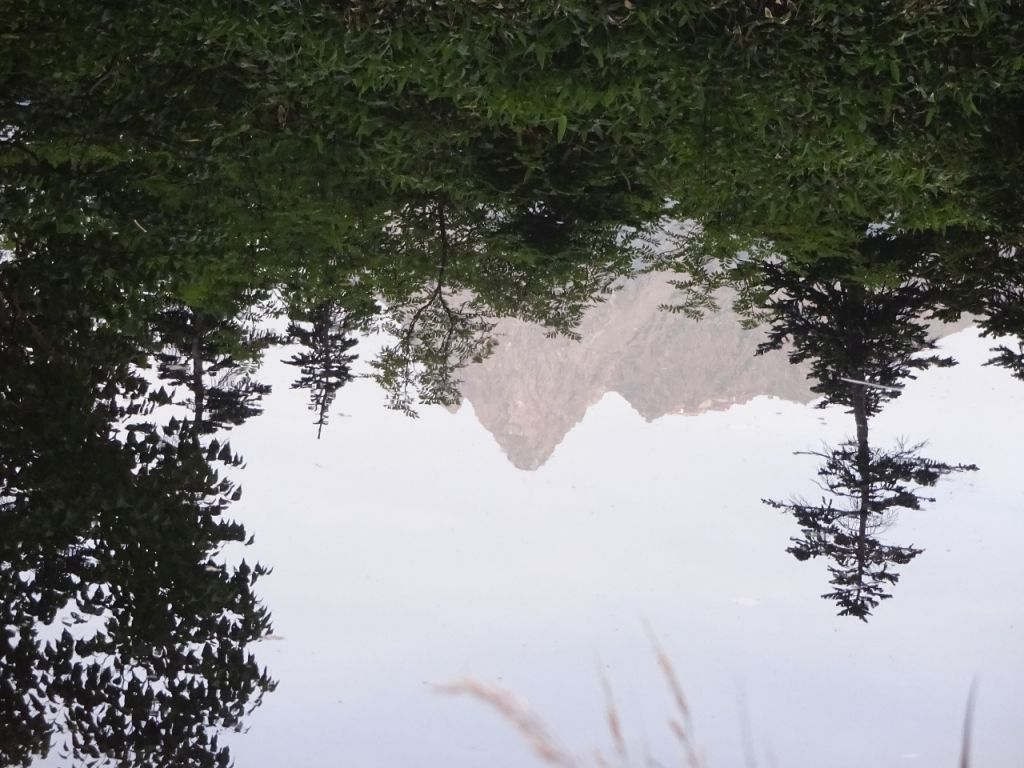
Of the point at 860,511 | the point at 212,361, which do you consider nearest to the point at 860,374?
the point at 860,511

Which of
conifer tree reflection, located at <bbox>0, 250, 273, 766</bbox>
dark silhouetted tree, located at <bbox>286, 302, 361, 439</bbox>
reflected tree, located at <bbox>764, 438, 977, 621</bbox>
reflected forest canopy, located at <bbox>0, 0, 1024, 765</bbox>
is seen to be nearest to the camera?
conifer tree reflection, located at <bbox>0, 250, 273, 766</bbox>

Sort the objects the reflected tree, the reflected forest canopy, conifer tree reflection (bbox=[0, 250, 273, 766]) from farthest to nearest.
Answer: the reflected tree < the reflected forest canopy < conifer tree reflection (bbox=[0, 250, 273, 766])

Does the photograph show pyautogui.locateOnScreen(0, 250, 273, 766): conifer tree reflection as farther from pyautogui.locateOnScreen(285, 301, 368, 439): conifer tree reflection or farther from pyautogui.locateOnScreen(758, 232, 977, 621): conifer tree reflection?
pyautogui.locateOnScreen(758, 232, 977, 621): conifer tree reflection

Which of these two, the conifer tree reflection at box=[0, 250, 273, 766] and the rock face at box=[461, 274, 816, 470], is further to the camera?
the rock face at box=[461, 274, 816, 470]

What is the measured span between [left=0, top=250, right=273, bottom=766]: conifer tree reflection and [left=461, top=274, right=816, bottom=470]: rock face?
4.30 meters

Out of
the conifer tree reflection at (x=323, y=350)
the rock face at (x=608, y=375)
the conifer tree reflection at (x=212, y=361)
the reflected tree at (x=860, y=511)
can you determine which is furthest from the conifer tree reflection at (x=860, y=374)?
the conifer tree reflection at (x=212, y=361)

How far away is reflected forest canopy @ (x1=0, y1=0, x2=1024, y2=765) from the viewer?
8.23 metres

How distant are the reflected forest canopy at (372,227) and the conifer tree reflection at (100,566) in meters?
0.03

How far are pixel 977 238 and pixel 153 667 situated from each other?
12304 millimetres

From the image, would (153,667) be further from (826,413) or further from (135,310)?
(826,413)

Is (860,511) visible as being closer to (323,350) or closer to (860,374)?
(860,374)

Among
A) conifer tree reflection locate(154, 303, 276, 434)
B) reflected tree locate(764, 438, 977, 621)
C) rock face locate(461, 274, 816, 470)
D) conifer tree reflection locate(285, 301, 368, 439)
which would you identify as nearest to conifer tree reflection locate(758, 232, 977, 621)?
reflected tree locate(764, 438, 977, 621)

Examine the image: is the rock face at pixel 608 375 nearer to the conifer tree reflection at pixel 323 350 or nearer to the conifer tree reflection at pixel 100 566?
the conifer tree reflection at pixel 323 350

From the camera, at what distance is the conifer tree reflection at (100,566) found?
759cm
